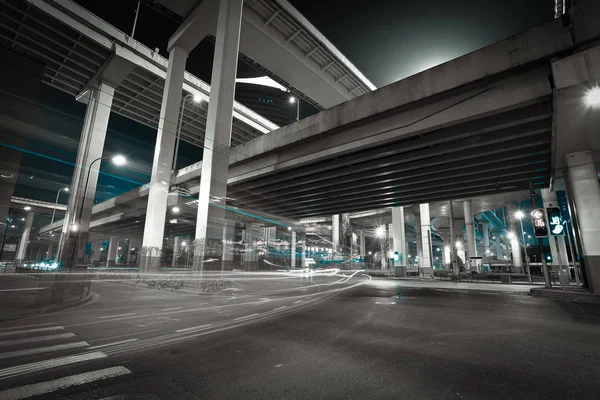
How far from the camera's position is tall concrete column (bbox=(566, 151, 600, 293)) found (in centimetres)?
1338

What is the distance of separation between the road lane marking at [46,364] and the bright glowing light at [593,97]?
53.8 ft

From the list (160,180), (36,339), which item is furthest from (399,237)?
(36,339)

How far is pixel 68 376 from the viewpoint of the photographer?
3.99 metres

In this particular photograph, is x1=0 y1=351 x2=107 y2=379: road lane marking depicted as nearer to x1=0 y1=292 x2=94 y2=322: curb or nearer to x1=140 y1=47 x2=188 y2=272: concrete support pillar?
x1=0 y1=292 x2=94 y2=322: curb

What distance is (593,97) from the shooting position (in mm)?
10391

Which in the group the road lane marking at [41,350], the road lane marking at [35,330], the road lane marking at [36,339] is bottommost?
the road lane marking at [35,330]

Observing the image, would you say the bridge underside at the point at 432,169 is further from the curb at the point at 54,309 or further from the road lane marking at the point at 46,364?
the road lane marking at the point at 46,364

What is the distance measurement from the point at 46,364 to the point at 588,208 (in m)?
20.7

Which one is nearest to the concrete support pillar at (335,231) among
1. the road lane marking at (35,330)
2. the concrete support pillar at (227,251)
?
the concrete support pillar at (227,251)

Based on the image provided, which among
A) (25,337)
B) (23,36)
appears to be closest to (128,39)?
(23,36)

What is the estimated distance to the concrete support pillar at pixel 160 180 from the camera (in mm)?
18984

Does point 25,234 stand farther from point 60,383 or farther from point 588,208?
point 588,208

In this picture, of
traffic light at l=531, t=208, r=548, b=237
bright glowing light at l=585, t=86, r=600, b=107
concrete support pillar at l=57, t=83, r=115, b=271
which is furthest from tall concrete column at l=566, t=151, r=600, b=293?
concrete support pillar at l=57, t=83, r=115, b=271

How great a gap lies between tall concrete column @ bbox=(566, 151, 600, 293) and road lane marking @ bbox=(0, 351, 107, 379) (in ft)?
64.1
